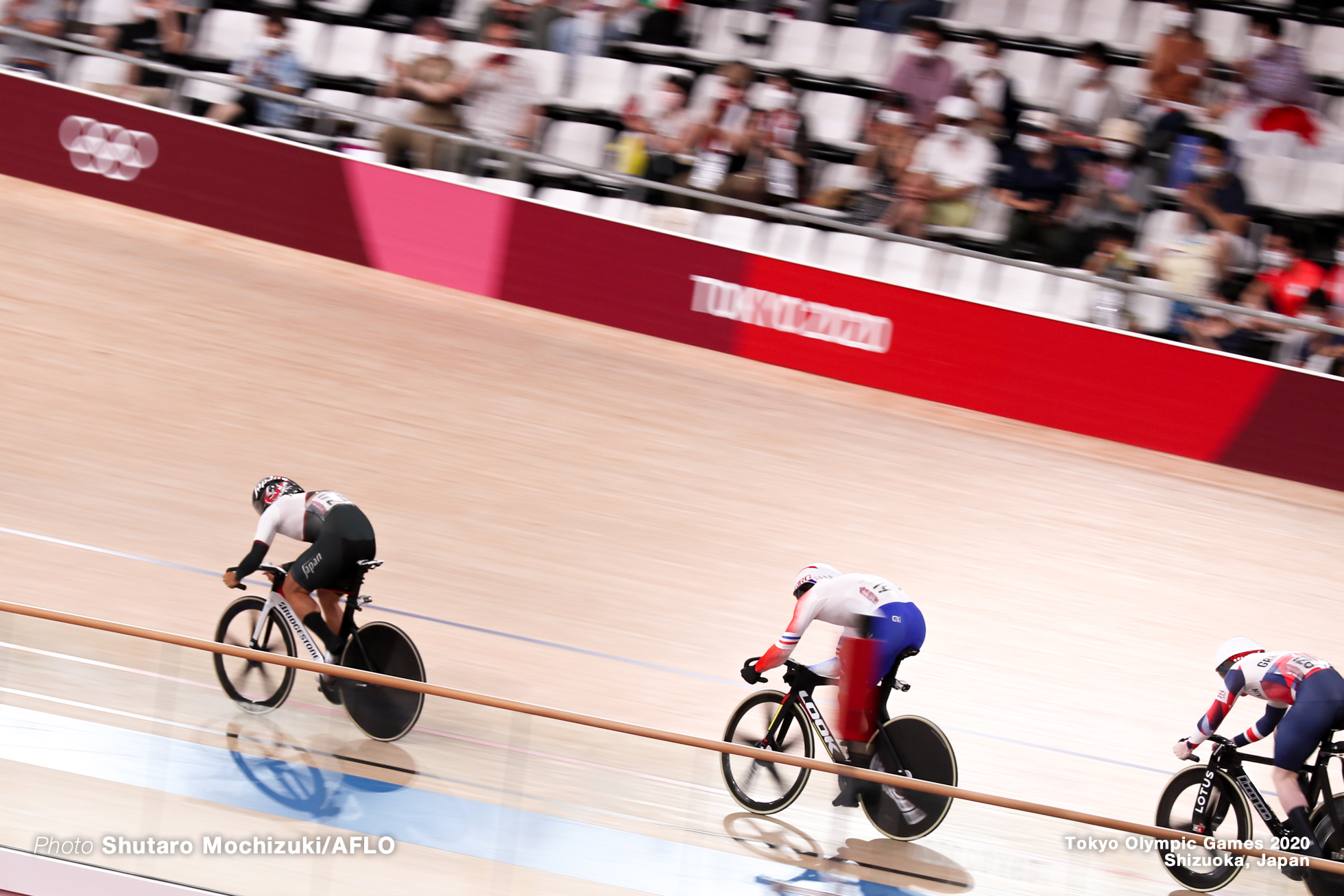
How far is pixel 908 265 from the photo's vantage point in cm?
930

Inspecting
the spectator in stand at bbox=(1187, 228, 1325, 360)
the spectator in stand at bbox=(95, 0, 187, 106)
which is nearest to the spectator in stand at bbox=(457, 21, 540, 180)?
the spectator in stand at bbox=(95, 0, 187, 106)

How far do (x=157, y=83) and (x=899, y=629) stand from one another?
27.2 ft

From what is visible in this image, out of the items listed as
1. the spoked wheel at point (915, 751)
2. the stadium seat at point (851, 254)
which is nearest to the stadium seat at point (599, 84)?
the stadium seat at point (851, 254)

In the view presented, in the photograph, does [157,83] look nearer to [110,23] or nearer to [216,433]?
[110,23]

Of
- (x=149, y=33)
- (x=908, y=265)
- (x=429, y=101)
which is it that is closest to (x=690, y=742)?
(x=908, y=265)

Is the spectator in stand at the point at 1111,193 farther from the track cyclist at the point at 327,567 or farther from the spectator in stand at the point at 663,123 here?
the track cyclist at the point at 327,567

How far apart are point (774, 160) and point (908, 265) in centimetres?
123

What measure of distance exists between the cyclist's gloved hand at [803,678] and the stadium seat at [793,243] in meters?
4.98

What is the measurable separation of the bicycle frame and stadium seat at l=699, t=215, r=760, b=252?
215 inches

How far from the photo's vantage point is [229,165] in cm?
1059

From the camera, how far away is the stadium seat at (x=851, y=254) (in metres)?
9.34

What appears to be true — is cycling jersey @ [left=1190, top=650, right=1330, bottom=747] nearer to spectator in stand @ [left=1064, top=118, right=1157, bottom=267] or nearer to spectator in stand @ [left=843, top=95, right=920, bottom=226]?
spectator in stand @ [left=1064, top=118, right=1157, bottom=267]

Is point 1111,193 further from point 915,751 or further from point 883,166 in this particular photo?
point 915,751

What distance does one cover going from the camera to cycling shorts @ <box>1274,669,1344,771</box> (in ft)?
15.2
